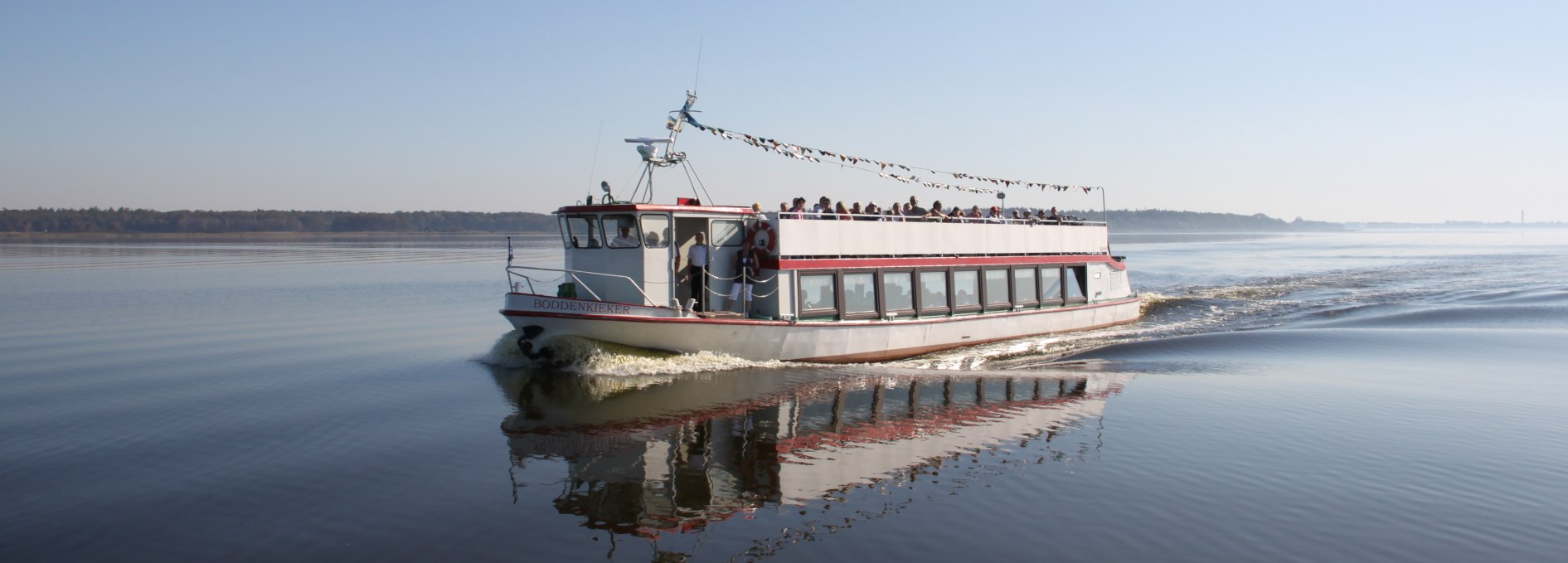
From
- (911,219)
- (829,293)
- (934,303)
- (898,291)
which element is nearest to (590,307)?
(829,293)

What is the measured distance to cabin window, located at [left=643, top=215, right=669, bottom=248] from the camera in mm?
18312

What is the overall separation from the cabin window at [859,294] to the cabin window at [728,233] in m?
2.41

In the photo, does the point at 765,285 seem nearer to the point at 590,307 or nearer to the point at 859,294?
the point at 859,294

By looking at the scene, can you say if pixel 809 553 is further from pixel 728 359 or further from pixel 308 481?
pixel 728 359

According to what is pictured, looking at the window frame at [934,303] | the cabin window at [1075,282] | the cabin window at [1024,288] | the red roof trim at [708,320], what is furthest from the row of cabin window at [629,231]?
the cabin window at [1075,282]

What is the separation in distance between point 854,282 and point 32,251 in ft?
259

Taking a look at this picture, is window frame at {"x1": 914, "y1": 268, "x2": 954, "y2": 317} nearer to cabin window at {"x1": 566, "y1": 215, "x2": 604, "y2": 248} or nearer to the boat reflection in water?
the boat reflection in water

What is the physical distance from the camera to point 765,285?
1944 centimetres

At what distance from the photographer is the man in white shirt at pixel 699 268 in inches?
747

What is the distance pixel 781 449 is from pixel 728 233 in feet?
25.1

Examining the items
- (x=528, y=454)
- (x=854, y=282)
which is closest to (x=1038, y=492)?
(x=528, y=454)

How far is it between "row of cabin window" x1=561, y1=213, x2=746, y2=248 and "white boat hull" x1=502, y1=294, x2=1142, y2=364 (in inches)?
59.1

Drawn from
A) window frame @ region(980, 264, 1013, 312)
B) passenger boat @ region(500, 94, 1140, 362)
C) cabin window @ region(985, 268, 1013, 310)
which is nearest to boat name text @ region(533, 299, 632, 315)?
passenger boat @ region(500, 94, 1140, 362)

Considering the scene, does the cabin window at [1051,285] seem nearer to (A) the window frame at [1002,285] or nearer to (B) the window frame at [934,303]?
(A) the window frame at [1002,285]
